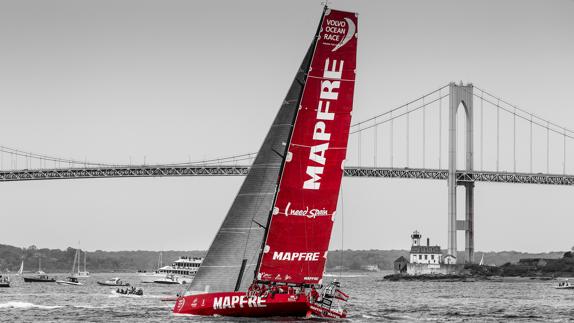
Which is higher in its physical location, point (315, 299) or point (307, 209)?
point (307, 209)

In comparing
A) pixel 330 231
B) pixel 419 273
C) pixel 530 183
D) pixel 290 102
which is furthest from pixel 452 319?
pixel 419 273

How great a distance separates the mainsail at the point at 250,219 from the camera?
21.0 m

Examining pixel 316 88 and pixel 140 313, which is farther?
pixel 140 313

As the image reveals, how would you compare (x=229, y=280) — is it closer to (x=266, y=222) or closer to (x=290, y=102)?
(x=266, y=222)

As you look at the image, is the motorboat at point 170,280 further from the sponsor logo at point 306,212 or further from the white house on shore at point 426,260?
the sponsor logo at point 306,212

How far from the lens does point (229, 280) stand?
20938mm

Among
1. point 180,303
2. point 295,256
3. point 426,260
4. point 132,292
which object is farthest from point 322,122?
point 426,260

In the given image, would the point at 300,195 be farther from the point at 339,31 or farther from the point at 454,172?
the point at 454,172

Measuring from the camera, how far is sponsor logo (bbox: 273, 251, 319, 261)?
68.2 feet

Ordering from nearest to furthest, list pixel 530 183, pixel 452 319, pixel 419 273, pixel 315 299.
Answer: pixel 315 299
pixel 452 319
pixel 530 183
pixel 419 273

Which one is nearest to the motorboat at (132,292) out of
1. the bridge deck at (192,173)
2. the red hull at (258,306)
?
the red hull at (258,306)

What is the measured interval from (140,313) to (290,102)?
7.04 m

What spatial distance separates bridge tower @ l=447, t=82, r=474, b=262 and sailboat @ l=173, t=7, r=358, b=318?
1710 inches

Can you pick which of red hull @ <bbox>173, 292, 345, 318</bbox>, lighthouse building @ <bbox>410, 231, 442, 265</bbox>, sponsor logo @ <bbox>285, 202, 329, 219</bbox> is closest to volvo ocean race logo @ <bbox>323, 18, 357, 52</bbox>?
sponsor logo @ <bbox>285, 202, 329, 219</bbox>
